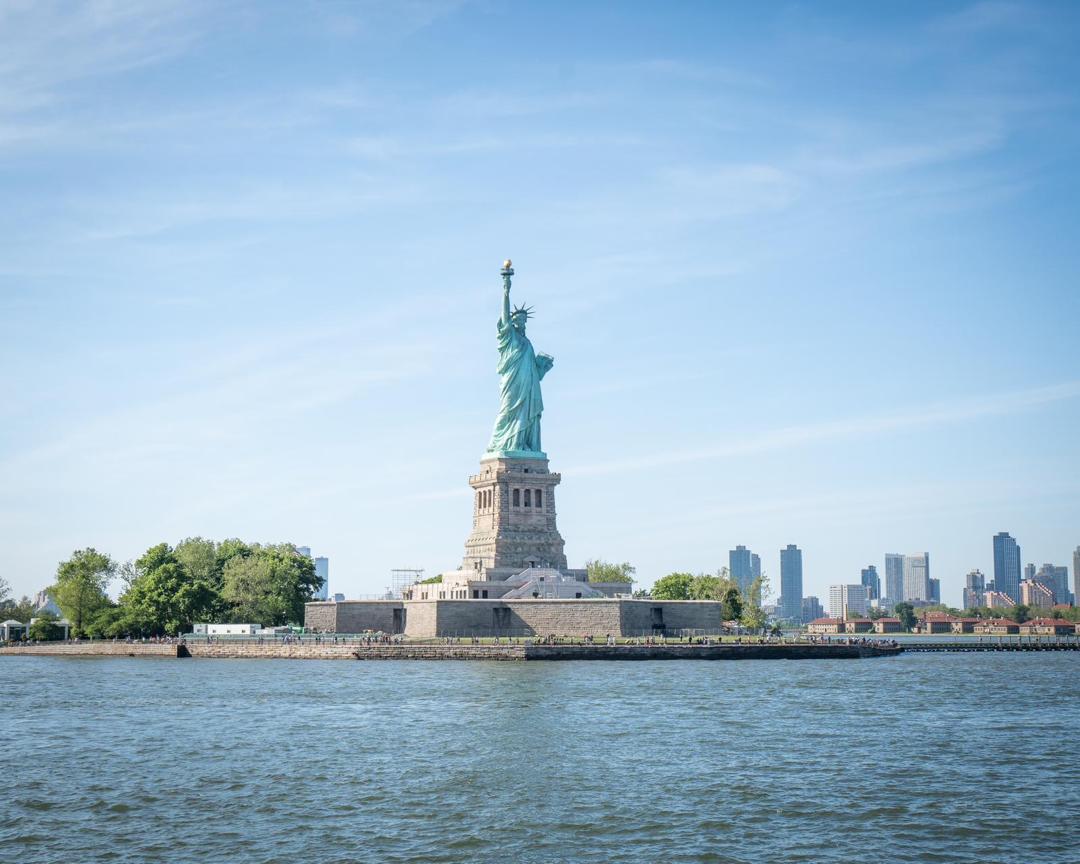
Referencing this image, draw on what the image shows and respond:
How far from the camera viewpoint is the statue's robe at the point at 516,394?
110625 millimetres

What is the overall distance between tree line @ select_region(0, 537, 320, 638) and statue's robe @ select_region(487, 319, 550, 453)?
78.3 feet

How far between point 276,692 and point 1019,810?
41701mm

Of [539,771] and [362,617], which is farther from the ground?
[362,617]

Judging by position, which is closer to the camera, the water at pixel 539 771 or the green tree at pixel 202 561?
the water at pixel 539 771

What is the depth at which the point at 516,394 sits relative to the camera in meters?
111

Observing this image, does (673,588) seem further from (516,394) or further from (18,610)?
(18,610)

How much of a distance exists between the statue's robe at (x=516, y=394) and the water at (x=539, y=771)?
40807 millimetres

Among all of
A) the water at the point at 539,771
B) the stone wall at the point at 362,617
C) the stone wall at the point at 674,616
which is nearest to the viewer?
the water at the point at 539,771

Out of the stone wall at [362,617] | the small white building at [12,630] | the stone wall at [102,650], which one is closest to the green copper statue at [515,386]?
the stone wall at [362,617]

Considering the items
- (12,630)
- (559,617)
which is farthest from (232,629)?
(12,630)

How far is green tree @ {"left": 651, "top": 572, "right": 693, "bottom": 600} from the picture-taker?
129875 millimetres

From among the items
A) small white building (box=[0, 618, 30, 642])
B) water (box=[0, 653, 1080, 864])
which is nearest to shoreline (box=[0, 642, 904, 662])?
water (box=[0, 653, 1080, 864])

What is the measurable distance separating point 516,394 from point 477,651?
29902mm

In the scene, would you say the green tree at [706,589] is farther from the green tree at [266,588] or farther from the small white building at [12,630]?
the small white building at [12,630]
